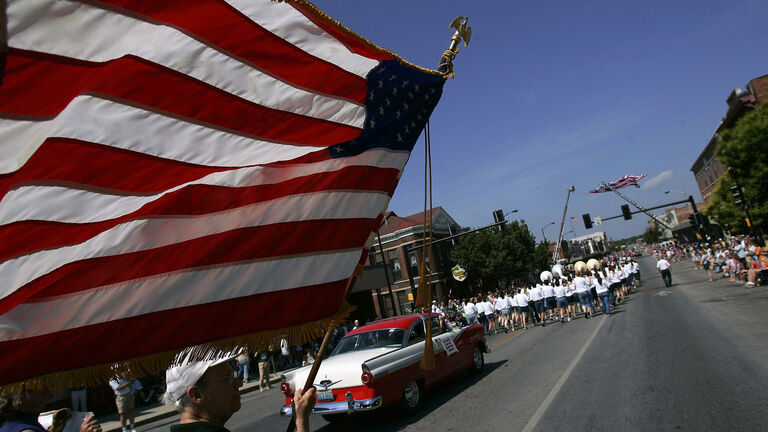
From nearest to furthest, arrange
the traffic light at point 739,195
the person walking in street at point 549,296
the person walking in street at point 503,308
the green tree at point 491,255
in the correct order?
the person walking in street at point 549,296
the person walking in street at point 503,308
the traffic light at point 739,195
the green tree at point 491,255

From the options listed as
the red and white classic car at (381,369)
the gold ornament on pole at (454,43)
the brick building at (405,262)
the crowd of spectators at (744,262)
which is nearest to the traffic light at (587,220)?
the crowd of spectators at (744,262)

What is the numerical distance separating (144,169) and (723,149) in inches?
1582

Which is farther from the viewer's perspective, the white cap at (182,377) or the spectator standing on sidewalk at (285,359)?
the spectator standing on sidewalk at (285,359)

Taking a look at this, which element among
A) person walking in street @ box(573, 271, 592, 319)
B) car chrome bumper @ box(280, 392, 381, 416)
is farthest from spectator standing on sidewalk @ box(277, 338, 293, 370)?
car chrome bumper @ box(280, 392, 381, 416)

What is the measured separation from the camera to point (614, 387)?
7.60 metres

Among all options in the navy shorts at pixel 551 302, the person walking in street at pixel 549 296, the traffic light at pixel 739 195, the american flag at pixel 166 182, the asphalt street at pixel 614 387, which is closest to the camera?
the american flag at pixel 166 182

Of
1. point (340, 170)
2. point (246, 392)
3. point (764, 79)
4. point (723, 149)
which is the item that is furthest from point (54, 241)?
point (764, 79)

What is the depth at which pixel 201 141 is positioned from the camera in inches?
A: 115

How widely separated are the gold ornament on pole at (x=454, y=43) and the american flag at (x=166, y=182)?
2.85 ft

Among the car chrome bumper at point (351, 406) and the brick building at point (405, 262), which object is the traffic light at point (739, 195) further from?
the car chrome bumper at point (351, 406)

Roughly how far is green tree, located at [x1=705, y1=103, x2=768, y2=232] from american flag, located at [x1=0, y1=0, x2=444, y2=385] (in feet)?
122

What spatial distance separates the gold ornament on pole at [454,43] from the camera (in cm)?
367

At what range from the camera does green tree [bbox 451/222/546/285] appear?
49.2 meters

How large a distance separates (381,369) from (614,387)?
3.65 meters
